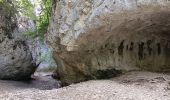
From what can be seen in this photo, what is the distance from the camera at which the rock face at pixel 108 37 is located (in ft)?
17.4

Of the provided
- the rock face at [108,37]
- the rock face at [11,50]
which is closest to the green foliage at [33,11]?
the rock face at [11,50]

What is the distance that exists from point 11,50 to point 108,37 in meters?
3.83

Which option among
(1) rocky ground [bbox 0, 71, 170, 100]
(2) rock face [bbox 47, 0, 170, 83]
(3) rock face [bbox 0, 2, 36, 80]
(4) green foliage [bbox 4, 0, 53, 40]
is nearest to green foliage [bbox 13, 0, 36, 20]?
(4) green foliage [bbox 4, 0, 53, 40]

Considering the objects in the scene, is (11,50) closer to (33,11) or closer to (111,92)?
(33,11)

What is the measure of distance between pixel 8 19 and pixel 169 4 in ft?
17.9

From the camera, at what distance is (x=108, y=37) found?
19.9 ft

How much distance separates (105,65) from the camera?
6496 millimetres

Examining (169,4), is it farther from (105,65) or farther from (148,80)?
(105,65)

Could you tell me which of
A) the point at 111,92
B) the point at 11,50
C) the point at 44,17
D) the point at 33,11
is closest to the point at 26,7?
the point at 33,11

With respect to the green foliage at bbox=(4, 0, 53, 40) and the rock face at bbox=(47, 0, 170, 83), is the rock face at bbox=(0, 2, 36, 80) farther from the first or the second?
the rock face at bbox=(47, 0, 170, 83)

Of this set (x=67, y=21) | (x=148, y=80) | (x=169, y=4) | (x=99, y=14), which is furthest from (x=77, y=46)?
(x=169, y=4)

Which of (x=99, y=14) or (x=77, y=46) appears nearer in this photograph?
(x=99, y=14)

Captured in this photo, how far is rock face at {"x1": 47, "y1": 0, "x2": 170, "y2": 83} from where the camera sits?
531cm

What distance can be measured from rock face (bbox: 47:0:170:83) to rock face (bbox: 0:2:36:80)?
231 cm
